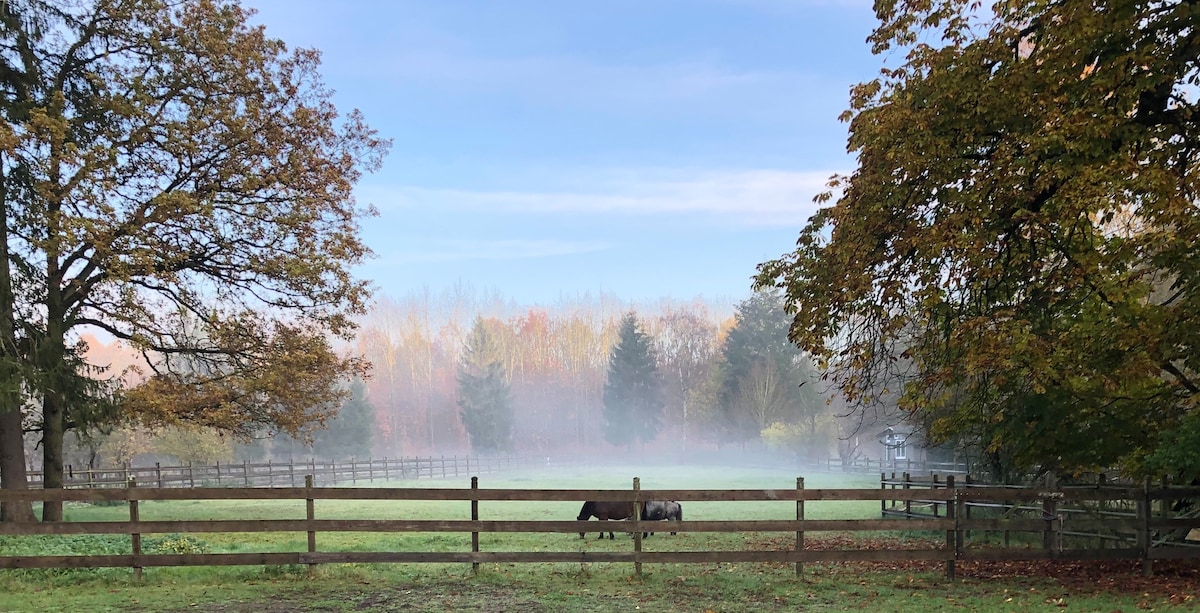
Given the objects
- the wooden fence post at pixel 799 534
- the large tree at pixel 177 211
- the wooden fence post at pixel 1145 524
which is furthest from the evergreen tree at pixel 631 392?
the wooden fence post at pixel 1145 524

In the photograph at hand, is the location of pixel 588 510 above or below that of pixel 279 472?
above

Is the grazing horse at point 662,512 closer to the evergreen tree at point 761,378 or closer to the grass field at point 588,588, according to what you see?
the grass field at point 588,588

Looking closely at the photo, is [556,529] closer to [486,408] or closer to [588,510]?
[588,510]

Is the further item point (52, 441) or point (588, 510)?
point (52, 441)

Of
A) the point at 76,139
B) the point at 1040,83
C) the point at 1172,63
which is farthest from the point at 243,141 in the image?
the point at 1172,63

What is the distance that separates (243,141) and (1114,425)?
1908 cm

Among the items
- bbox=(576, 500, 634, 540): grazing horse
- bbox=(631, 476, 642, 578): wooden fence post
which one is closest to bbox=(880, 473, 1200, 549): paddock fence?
bbox=(631, 476, 642, 578): wooden fence post

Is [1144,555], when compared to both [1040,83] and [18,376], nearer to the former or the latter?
[1040,83]

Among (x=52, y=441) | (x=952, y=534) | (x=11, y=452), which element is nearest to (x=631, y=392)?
(x=52, y=441)

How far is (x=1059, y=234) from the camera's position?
1044 cm

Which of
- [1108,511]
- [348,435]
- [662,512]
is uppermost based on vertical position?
[1108,511]

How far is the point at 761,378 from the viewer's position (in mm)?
65375

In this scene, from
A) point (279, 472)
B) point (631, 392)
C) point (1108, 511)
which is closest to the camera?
point (1108, 511)

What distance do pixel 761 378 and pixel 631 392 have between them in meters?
17.2
